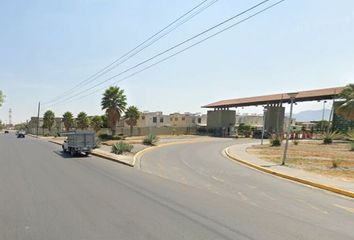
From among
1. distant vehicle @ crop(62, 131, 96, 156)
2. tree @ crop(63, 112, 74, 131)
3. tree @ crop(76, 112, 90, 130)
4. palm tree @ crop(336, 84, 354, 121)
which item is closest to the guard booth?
palm tree @ crop(336, 84, 354, 121)

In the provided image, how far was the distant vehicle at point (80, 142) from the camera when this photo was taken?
30.0m

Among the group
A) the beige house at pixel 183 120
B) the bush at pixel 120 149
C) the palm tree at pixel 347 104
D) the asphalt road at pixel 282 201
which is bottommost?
the bush at pixel 120 149

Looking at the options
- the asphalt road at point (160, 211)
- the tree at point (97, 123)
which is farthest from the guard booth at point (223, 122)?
the asphalt road at point (160, 211)

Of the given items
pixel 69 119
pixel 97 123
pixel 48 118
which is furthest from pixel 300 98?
pixel 48 118

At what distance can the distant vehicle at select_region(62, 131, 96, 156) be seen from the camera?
3000 centimetres

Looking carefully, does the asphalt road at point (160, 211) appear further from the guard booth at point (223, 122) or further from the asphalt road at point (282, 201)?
the guard booth at point (223, 122)

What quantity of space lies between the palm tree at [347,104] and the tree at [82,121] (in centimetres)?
6906

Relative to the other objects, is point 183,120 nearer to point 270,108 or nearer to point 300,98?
point 270,108

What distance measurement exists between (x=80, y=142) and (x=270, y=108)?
145 ft

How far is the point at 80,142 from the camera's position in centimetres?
3022

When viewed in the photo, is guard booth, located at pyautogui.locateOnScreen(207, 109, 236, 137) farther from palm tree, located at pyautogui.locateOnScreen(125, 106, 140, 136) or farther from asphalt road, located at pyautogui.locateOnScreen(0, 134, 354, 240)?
asphalt road, located at pyautogui.locateOnScreen(0, 134, 354, 240)

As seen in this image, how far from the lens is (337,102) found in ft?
160

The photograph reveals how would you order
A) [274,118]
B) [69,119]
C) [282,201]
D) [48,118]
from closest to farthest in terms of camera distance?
[282,201], [274,118], [69,119], [48,118]

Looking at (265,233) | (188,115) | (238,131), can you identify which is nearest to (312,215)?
(265,233)
